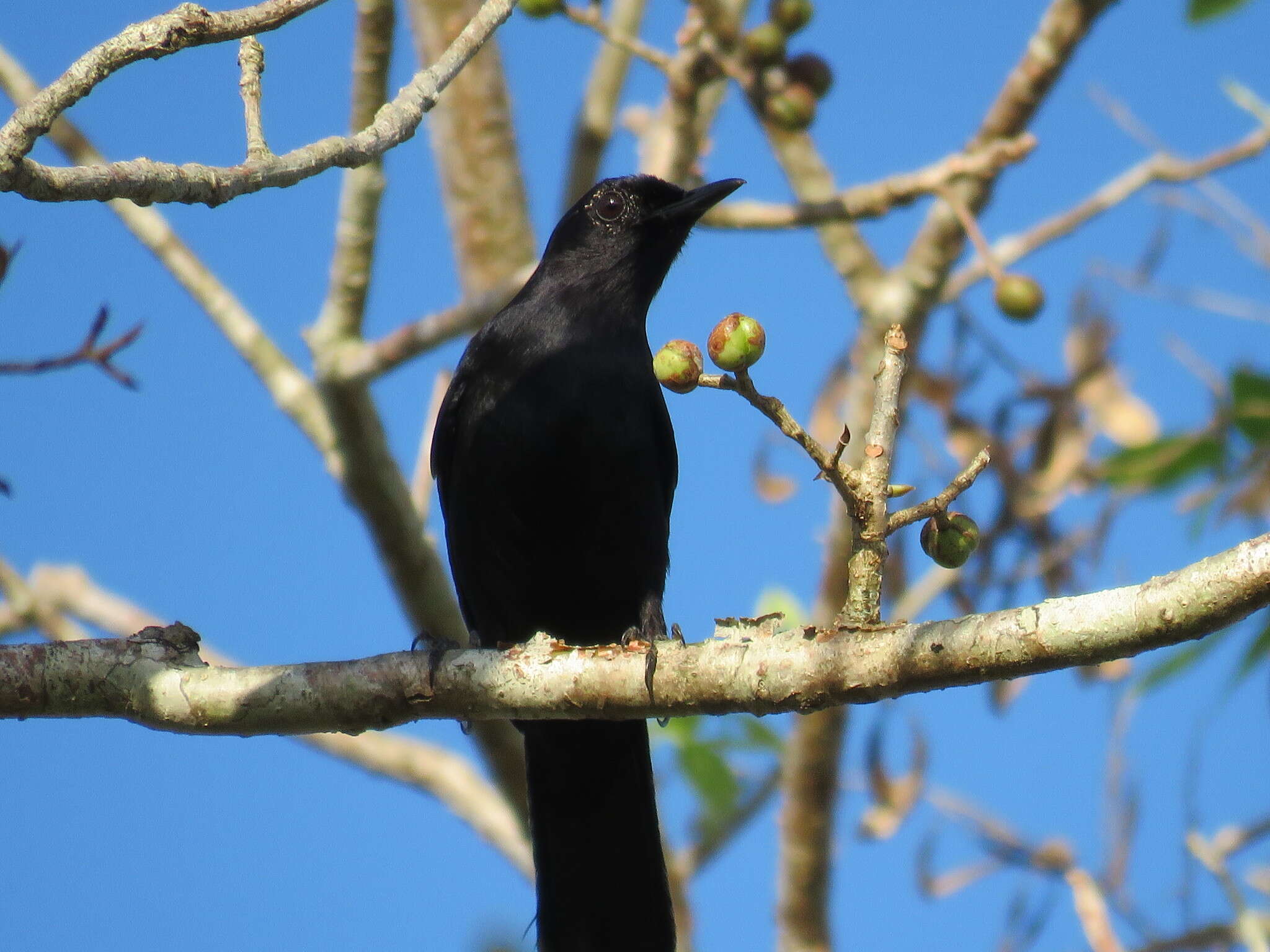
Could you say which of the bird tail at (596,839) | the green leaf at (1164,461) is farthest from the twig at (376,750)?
the green leaf at (1164,461)

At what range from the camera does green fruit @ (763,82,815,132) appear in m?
5.13

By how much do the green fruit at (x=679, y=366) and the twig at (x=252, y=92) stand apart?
850 mm

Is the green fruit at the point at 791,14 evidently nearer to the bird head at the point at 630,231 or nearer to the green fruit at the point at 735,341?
the bird head at the point at 630,231

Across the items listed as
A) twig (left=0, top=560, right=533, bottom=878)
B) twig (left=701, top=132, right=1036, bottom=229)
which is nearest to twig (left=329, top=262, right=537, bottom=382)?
twig (left=701, top=132, right=1036, bottom=229)

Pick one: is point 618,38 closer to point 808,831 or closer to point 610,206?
point 610,206

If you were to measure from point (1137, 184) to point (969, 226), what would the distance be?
1923 mm

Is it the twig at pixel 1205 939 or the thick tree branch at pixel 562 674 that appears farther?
the twig at pixel 1205 939

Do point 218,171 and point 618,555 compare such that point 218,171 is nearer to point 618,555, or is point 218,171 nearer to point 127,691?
point 127,691

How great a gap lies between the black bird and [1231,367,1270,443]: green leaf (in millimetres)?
1753

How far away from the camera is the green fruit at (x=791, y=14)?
5188 mm

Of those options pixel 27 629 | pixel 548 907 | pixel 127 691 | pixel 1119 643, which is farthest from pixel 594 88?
pixel 1119 643

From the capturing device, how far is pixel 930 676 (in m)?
2.72

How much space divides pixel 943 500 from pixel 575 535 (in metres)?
1.89

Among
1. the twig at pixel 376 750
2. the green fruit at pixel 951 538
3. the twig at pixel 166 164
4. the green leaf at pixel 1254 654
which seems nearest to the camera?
the twig at pixel 166 164
